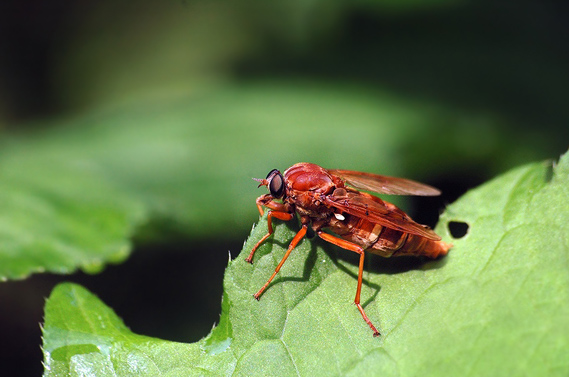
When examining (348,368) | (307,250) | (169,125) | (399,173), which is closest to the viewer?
(348,368)

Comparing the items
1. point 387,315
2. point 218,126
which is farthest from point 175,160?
point 387,315

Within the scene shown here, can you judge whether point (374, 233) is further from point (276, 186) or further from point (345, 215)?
point (276, 186)

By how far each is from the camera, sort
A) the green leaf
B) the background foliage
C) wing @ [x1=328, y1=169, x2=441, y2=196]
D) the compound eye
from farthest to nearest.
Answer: the background foliage
wing @ [x1=328, y1=169, x2=441, y2=196]
the compound eye
the green leaf

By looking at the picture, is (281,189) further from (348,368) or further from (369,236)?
(348,368)

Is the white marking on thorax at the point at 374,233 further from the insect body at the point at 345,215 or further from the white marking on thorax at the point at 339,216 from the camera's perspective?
the white marking on thorax at the point at 339,216

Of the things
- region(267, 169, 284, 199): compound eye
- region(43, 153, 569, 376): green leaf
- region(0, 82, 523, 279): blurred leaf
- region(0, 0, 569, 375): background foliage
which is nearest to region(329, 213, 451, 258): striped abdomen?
region(43, 153, 569, 376): green leaf

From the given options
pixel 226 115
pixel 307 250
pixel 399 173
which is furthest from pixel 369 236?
pixel 226 115

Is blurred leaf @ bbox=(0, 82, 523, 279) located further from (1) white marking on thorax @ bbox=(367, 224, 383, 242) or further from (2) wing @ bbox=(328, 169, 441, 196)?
(1) white marking on thorax @ bbox=(367, 224, 383, 242)
